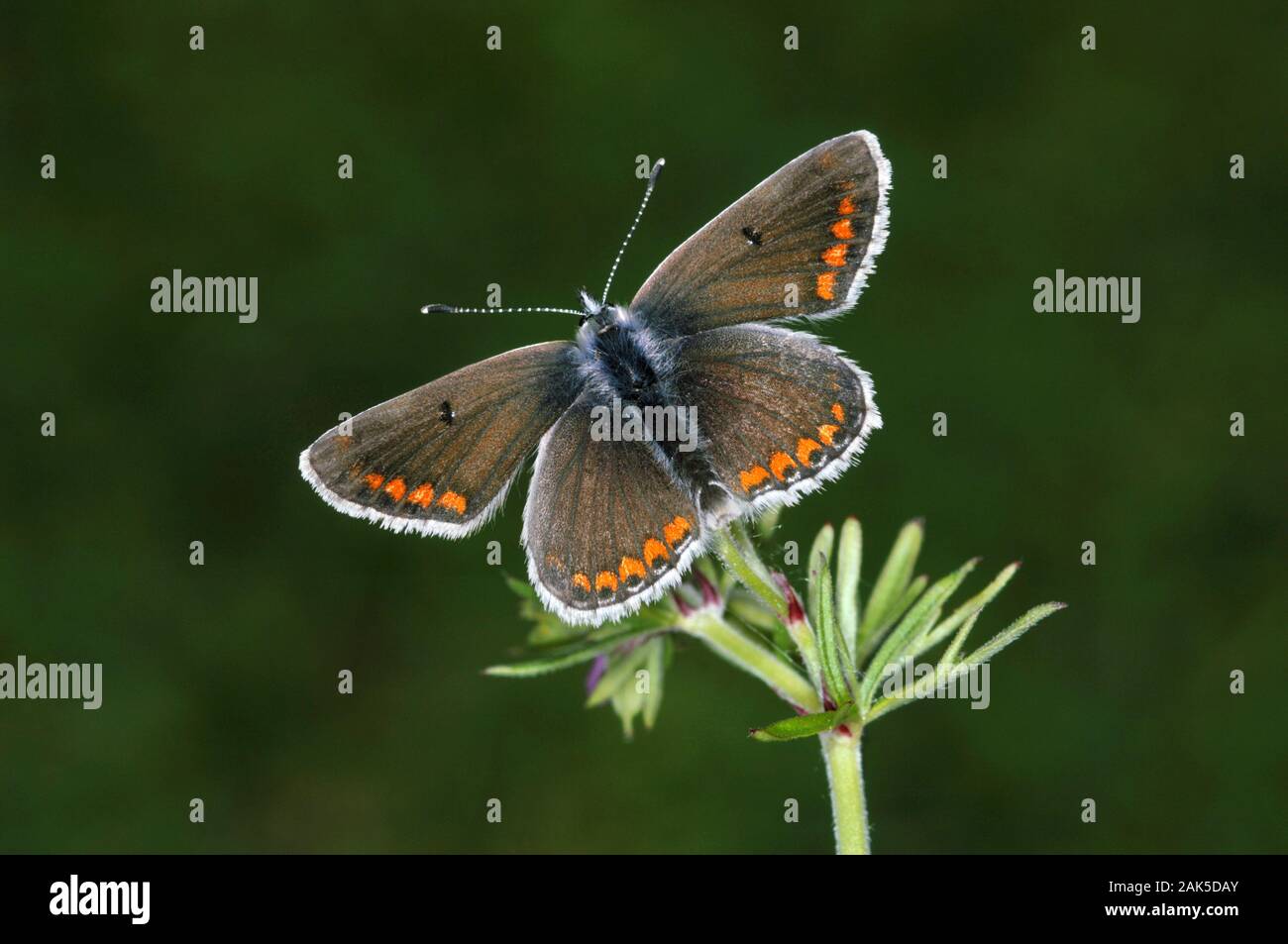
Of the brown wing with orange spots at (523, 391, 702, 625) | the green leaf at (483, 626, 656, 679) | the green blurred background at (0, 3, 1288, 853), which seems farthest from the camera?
the green blurred background at (0, 3, 1288, 853)

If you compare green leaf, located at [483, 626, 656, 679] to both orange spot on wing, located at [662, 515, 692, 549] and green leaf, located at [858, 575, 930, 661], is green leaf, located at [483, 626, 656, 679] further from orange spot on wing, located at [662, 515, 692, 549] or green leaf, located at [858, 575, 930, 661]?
green leaf, located at [858, 575, 930, 661]

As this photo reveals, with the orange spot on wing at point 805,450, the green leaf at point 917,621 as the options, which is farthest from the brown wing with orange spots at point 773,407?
the green leaf at point 917,621

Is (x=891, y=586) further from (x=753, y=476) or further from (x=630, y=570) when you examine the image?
(x=630, y=570)

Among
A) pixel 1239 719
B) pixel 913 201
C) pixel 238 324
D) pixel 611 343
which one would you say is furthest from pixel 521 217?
pixel 1239 719

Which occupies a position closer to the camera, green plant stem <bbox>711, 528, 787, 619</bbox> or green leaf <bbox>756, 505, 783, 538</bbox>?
green plant stem <bbox>711, 528, 787, 619</bbox>

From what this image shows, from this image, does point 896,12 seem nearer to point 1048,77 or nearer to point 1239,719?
point 1048,77

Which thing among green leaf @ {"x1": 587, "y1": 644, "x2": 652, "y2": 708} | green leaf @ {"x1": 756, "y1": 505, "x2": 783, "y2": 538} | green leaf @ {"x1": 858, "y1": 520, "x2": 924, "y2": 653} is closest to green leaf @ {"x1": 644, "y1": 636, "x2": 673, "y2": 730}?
green leaf @ {"x1": 587, "y1": 644, "x2": 652, "y2": 708}

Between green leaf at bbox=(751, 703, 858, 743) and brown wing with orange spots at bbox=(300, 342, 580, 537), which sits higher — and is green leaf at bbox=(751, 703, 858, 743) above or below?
below
